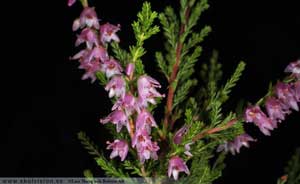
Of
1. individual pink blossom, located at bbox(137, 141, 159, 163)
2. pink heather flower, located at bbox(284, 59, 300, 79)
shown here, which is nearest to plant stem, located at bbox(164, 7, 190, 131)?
individual pink blossom, located at bbox(137, 141, 159, 163)

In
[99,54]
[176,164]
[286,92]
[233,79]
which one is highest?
[99,54]

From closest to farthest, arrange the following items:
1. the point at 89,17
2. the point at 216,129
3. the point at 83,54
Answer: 1. the point at 89,17
2. the point at 83,54
3. the point at 216,129

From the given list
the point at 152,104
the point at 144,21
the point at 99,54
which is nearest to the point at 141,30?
the point at 144,21

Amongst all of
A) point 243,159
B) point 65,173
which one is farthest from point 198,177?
point 65,173

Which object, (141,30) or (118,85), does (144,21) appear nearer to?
(141,30)

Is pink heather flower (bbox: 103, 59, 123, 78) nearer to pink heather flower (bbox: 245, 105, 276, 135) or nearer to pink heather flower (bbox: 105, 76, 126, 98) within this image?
pink heather flower (bbox: 105, 76, 126, 98)

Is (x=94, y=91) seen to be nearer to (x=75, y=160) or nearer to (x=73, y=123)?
(x=73, y=123)
